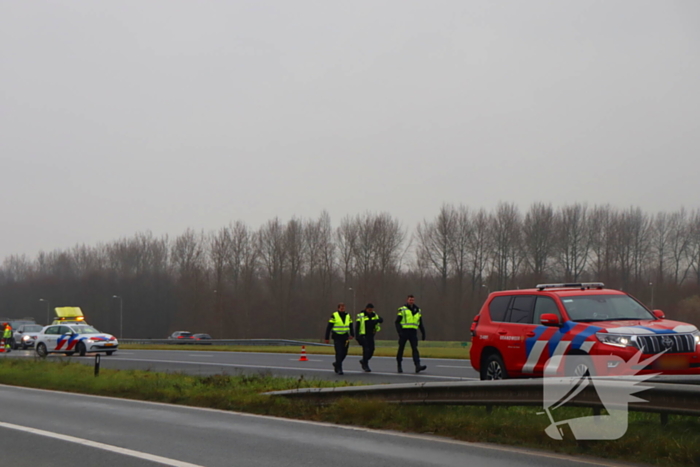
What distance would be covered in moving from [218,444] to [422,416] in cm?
257

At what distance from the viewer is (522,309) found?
506 inches

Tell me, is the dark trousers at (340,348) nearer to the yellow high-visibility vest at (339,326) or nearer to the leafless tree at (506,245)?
the yellow high-visibility vest at (339,326)

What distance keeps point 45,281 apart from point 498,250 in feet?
251

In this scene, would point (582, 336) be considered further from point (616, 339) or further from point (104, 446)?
point (104, 446)

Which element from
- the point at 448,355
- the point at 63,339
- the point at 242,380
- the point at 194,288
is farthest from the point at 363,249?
the point at 242,380

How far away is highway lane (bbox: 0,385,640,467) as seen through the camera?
773 centimetres

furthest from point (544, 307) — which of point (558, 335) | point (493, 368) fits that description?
point (493, 368)

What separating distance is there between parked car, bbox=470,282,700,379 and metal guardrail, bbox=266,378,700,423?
7.47 feet

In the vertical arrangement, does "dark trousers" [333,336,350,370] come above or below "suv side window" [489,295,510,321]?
below

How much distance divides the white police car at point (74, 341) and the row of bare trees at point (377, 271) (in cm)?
5218

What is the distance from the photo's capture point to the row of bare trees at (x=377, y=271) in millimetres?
79250

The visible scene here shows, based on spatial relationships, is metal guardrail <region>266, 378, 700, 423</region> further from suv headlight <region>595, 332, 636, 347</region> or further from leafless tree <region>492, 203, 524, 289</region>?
leafless tree <region>492, 203, 524, 289</region>

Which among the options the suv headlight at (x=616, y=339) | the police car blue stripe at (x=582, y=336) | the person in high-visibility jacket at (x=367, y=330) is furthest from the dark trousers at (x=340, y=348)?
the suv headlight at (x=616, y=339)

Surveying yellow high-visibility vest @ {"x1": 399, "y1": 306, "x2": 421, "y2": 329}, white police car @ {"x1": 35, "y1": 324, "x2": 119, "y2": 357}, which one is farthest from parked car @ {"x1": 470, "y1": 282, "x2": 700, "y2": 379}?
white police car @ {"x1": 35, "y1": 324, "x2": 119, "y2": 357}
